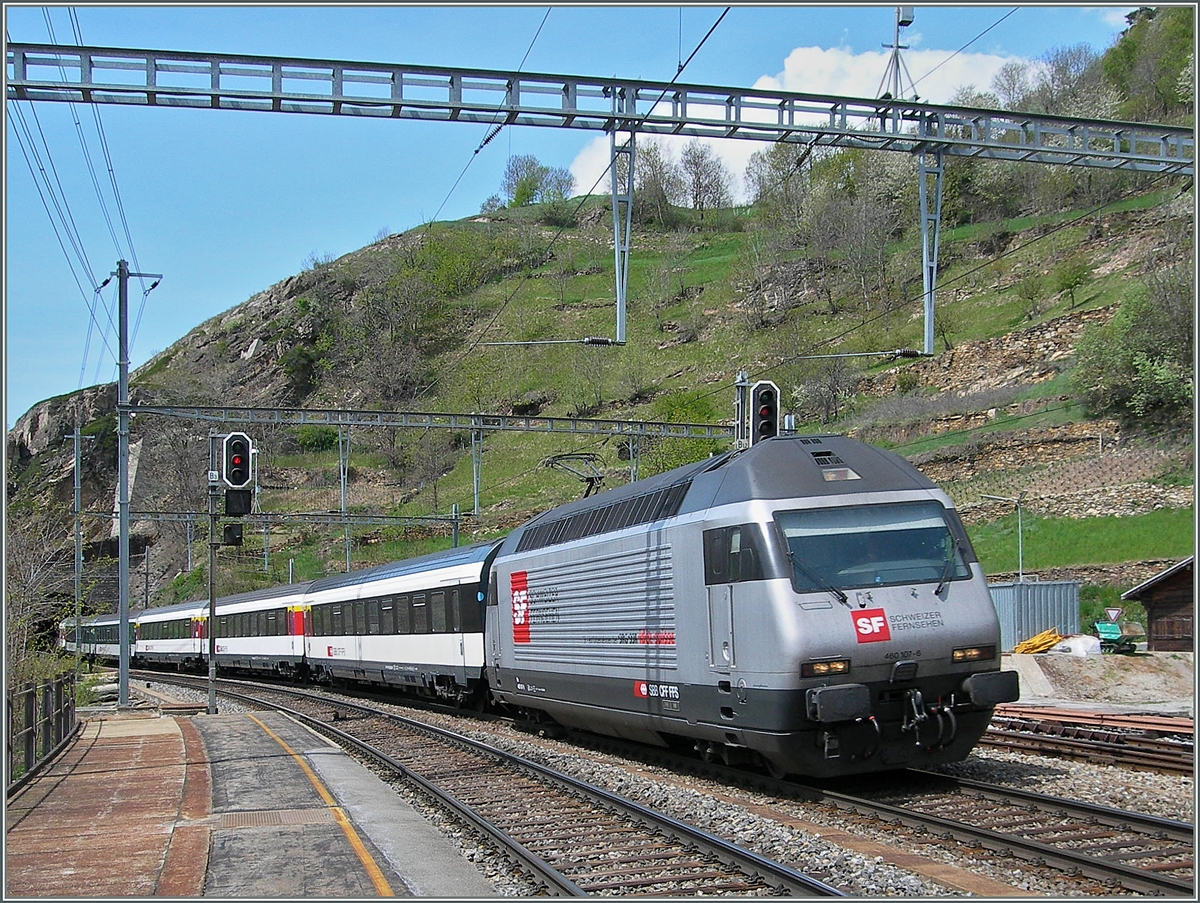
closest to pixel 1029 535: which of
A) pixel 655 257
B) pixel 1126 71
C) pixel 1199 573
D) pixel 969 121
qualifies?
pixel 969 121

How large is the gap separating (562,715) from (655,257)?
113 m

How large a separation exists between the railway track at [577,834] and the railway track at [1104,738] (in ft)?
18.7

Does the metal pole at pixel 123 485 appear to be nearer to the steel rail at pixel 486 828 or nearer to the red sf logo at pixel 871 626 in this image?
the steel rail at pixel 486 828

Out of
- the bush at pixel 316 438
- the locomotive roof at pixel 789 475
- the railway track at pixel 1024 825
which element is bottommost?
the railway track at pixel 1024 825

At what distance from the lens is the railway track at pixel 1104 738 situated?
1283 centimetres

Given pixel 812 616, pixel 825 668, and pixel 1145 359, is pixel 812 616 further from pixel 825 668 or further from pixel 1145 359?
pixel 1145 359

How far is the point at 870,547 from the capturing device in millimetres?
11344

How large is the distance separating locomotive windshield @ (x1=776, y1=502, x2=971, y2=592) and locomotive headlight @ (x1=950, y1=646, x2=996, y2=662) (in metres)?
0.69

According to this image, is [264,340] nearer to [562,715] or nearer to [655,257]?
[655,257]

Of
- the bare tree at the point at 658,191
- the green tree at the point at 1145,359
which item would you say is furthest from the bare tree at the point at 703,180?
the green tree at the point at 1145,359

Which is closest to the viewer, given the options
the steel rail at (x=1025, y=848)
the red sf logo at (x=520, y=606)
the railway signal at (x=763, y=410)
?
the steel rail at (x=1025, y=848)

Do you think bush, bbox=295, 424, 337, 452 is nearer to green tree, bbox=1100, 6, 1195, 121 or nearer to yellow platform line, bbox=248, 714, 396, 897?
green tree, bbox=1100, 6, 1195, 121

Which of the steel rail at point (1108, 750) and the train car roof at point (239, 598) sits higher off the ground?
the train car roof at point (239, 598)

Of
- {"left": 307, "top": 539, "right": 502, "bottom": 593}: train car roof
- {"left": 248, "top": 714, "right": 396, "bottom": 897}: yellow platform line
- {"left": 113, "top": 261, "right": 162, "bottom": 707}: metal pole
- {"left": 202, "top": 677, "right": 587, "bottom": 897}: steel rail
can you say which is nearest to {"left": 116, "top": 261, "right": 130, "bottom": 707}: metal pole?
{"left": 113, "top": 261, "right": 162, "bottom": 707}: metal pole
